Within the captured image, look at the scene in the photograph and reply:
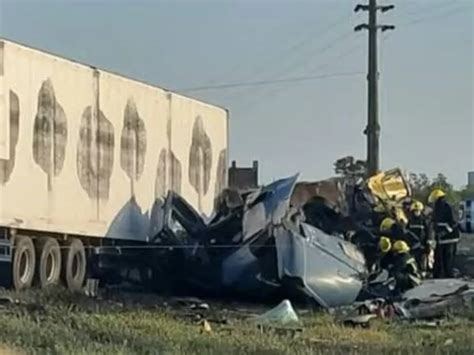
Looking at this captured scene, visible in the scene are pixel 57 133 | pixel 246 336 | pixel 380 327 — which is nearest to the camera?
pixel 246 336

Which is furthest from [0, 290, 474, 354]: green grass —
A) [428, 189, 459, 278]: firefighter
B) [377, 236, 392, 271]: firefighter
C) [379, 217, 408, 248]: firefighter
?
[428, 189, 459, 278]: firefighter

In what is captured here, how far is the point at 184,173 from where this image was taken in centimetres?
3034

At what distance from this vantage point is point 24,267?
23.6m

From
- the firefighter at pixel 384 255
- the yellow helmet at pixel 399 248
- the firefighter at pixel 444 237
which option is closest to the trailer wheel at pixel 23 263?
the firefighter at pixel 384 255

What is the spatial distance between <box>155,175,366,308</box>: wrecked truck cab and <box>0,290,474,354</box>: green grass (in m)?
2.37

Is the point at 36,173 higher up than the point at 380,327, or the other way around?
the point at 36,173

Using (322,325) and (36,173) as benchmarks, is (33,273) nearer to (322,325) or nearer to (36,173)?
(36,173)

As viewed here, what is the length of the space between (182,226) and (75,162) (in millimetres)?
2616

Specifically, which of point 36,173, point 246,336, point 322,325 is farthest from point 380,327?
point 36,173

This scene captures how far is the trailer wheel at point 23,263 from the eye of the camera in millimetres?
23109

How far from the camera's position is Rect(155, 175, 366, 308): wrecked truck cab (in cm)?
2275

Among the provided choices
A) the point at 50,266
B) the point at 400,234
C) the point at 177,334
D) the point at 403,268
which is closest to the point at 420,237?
the point at 400,234

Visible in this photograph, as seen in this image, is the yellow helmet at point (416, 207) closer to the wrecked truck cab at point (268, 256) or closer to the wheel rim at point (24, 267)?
the wrecked truck cab at point (268, 256)

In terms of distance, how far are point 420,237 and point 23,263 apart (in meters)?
7.69
